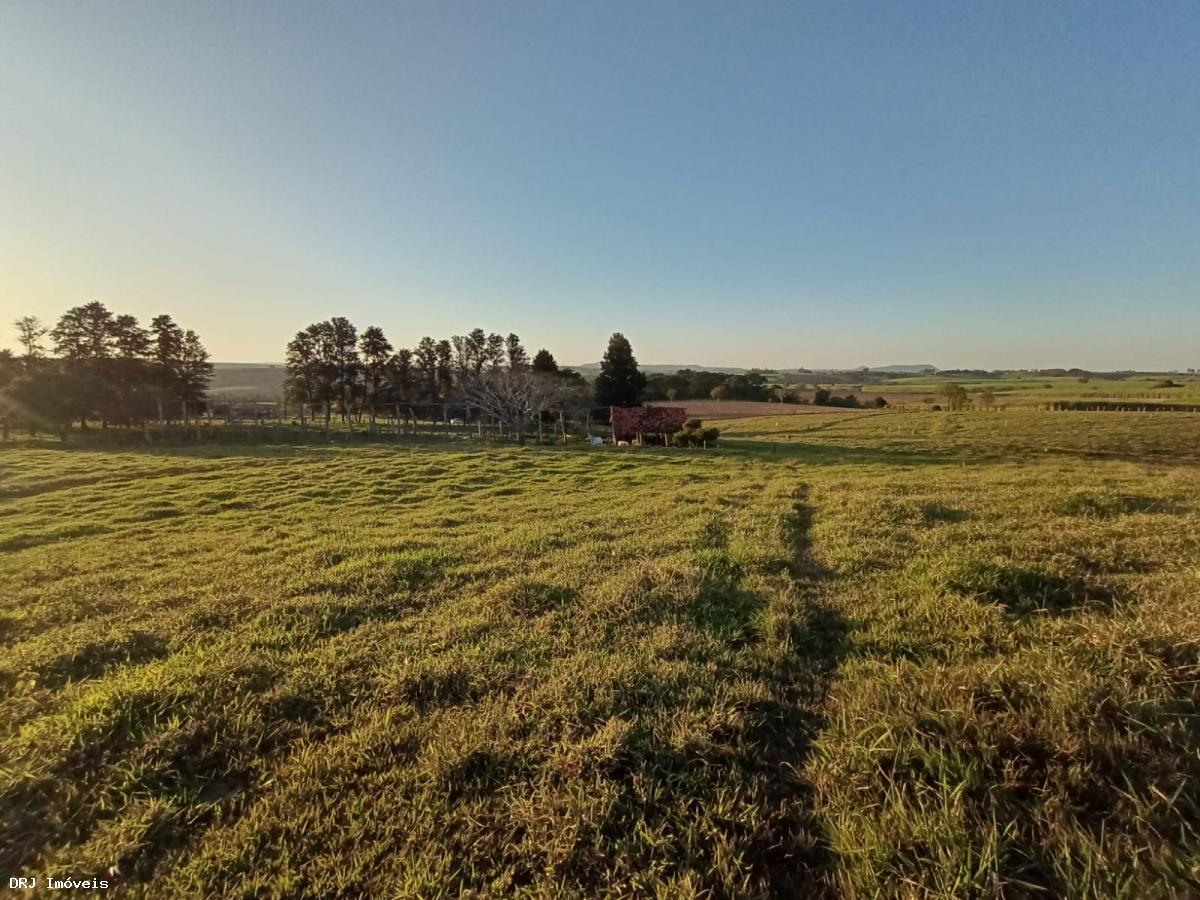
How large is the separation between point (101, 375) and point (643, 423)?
36972 millimetres

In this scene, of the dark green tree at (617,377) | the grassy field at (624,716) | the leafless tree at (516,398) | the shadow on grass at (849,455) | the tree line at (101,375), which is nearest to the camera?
the grassy field at (624,716)

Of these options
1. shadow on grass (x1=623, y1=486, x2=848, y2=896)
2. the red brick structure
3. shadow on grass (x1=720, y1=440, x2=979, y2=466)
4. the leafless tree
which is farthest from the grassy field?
the leafless tree

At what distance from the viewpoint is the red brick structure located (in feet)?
110

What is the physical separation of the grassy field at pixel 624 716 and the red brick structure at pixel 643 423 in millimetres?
25443

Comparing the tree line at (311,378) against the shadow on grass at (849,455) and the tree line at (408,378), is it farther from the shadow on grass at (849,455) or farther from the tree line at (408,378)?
the shadow on grass at (849,455)

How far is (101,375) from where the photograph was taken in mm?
37156

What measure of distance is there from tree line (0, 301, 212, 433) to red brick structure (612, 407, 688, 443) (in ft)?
88.7

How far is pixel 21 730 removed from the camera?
339 centimetres

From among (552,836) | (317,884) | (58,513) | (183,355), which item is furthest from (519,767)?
(183,355)

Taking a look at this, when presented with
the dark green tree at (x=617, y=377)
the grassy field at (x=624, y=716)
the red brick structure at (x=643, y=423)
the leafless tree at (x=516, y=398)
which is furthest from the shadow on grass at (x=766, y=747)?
the dark green tree at (x=617, y=377)

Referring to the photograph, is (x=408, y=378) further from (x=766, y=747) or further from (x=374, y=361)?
(x=766, y=747)

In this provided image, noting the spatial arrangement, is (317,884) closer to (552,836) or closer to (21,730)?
(552,836)

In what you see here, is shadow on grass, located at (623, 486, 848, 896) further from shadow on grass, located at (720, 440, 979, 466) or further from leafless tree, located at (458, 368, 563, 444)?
leafless tree, located at (458, 368, 563, 444)

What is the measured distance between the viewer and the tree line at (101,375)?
31422 millimetres
